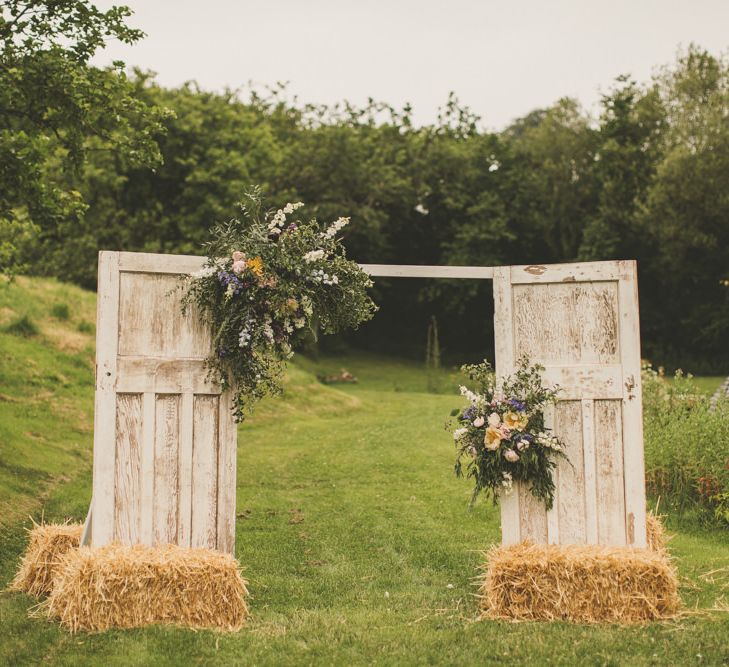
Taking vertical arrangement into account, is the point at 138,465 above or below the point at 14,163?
below

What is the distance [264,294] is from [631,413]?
121 inches

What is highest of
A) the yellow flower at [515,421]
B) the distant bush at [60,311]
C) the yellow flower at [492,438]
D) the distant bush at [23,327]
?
the distant bush at [60,311]

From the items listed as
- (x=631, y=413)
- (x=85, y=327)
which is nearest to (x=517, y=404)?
(x=631, y=413)

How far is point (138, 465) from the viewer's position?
627cm

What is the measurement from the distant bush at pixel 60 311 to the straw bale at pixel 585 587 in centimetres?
1410

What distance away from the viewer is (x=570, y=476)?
21.5ft

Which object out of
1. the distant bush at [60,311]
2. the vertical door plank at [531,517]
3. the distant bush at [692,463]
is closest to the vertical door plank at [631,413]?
the vertical door plank at [531,517]

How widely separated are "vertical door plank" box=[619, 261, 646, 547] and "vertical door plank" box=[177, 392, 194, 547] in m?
3.48

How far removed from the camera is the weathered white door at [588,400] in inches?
255

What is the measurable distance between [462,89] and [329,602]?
106 ft

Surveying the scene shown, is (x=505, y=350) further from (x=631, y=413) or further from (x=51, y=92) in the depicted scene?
(x=51, y=92)

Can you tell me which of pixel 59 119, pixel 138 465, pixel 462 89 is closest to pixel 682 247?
pixel 462 89

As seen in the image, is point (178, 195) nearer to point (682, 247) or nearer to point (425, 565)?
point (682, 247)

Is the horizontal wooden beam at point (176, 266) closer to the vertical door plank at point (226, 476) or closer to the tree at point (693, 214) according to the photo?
the vertical door plank at point (226, 476)
